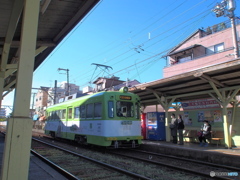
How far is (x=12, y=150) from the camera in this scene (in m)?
3.56

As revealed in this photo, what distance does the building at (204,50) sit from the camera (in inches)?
909

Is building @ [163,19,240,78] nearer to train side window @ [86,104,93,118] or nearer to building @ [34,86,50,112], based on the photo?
train side window @ [86,104,93,118]

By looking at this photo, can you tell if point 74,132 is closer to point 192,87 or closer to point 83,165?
point 83,165

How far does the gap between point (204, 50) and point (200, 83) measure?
1625 cm

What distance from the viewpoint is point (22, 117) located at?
3.70m

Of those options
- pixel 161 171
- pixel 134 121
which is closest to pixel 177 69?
pixel 134 121

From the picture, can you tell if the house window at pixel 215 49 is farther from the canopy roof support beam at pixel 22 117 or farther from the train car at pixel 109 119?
the canopy roof support beam at pixel 22 117

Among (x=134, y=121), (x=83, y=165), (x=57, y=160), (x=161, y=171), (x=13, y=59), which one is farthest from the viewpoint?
(x=13, y=59)

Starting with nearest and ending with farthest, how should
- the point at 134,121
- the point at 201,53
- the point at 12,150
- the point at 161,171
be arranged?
the point at 12,150 → the point at 161,171 → the point at 134,121 → the point at 201,53

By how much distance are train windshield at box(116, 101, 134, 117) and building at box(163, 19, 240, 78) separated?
15754mm

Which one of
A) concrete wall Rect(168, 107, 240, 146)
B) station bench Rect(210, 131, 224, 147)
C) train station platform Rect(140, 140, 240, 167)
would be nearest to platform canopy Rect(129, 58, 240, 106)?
concrete wall Rect(168, 107, 240, 146)

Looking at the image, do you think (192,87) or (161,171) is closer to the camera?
(161,171)

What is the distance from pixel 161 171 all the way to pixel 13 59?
925cm

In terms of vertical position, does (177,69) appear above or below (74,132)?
above
